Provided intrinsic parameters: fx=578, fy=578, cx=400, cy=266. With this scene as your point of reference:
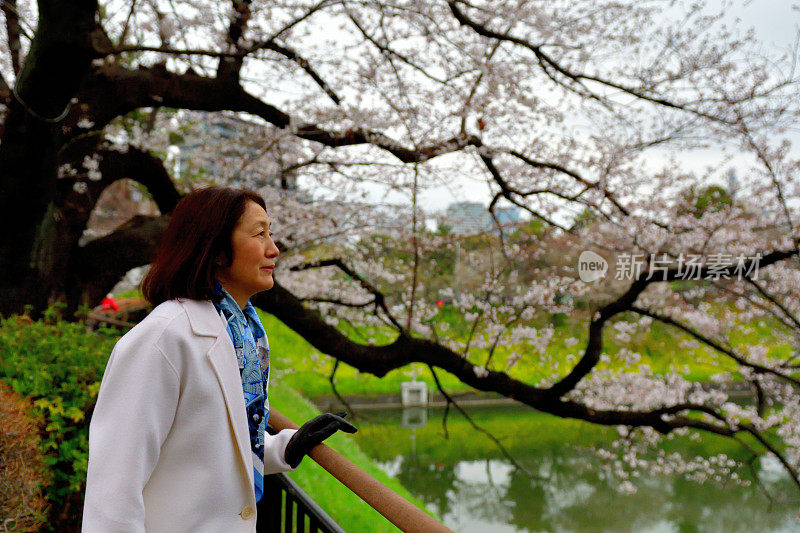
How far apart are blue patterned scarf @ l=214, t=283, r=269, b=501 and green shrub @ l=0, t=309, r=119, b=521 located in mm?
1151

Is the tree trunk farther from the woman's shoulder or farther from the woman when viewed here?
the woman's shoulder

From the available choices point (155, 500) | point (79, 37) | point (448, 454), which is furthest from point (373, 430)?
point (155, 500)

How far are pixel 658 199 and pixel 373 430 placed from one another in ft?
28.4

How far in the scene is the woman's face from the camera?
3.92 feet

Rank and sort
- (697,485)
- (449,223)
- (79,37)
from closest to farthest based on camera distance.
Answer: (79,37) < (449,223) < (697,485)

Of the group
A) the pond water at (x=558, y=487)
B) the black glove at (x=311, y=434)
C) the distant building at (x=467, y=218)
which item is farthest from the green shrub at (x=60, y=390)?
the distant building at (x=467, y=218)

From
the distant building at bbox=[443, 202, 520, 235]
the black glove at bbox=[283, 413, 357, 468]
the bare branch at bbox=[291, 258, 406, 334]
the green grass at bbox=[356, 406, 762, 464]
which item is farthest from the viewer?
the green grass at bbox=[356, 406, 762, 464]

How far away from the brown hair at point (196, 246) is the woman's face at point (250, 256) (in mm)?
14

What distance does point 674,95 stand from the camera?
461 cm

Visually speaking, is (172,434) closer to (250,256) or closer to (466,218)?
(250,256)

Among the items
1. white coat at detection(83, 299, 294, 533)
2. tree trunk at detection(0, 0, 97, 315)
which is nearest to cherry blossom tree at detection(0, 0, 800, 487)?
tree trunk at detection(0, 0, 97, 315)

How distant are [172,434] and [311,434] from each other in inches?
17.0

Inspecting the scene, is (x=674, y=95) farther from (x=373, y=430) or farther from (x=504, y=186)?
(x=373, y=430)

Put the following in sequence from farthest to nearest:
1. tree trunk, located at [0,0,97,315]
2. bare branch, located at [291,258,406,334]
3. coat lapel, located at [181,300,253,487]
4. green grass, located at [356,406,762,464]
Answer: green grass, located at [356,406,762,464] → bare branch, located at [291,258,406,334] → tree trunk, located at [0,0,97,315] → coat lapel, located at [181,300,253,487]
